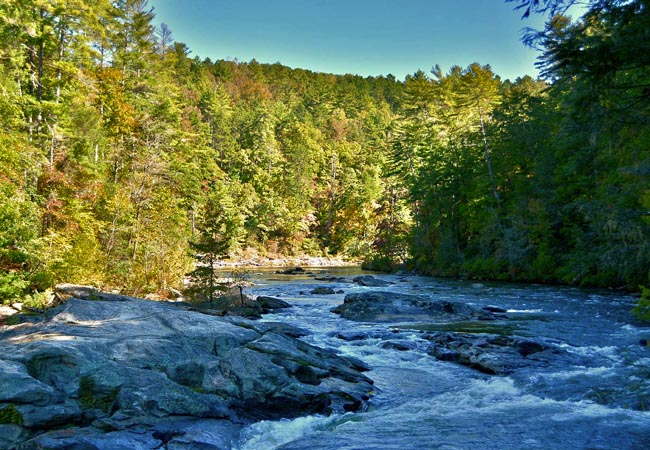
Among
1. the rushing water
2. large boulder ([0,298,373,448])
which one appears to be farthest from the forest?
large boulder ([0,298,373,448])

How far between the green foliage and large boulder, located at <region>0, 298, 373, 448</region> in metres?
0.01

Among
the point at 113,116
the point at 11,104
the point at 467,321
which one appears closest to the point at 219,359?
the point at 467,321

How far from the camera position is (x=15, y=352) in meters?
6.55

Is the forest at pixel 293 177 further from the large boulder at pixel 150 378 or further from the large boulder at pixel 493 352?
the large boulder at pixel 150 378

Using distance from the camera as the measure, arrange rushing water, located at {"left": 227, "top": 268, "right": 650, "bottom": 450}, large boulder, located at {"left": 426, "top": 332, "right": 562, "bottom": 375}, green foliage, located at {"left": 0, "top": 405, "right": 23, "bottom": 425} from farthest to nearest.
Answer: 1. large boulder, located at {"left": 426, "top": 332, "right": 562, "bottom": 375}
2. rushing water, located at {"left": 227, "top": 268, "right": 650, "bottom": 450}
3. green foliage, located at {"left": 0, "top": 405, "right": 23, "bottom": 425}

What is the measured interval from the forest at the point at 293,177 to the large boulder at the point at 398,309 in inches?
209

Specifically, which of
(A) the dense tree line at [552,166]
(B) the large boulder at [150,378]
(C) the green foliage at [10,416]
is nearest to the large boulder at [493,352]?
(B) the large boulder at [150,378]

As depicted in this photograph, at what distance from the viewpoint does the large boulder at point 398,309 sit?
16.4 m

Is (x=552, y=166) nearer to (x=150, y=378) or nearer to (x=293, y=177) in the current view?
(x=150, y=378)

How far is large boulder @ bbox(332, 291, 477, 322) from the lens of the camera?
16366mm

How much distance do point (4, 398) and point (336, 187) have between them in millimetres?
68688

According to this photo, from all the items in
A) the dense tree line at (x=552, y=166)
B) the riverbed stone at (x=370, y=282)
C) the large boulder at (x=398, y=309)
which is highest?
the dense tree line at (x=552, y=166)

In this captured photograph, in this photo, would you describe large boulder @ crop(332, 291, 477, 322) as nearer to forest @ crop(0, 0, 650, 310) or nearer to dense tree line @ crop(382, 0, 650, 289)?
forest @ crop(0, 0, 650, 310)

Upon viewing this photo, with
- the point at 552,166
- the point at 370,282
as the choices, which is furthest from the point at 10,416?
the point at 552,166
